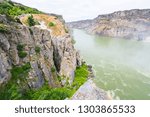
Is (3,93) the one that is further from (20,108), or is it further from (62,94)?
(20,108)

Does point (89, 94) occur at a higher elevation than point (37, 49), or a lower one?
lower

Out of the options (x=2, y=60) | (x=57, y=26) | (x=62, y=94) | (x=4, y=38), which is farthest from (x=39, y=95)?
(x=57, y=26)

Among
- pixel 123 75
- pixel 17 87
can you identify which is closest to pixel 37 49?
pixel 17 87

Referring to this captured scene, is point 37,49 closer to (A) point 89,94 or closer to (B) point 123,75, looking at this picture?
(A) point 89,94

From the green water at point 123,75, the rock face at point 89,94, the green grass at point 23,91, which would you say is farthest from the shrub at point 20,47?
the green water at point 123,75

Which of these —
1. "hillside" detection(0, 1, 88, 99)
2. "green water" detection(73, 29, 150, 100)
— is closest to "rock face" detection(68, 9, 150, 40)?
"green water" detection(73, 29, 150, 100)
